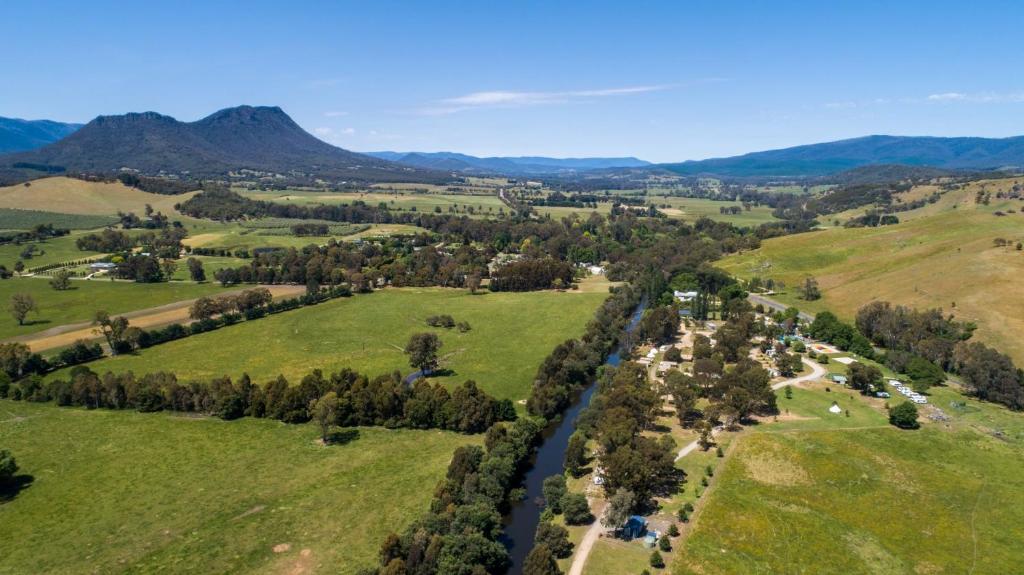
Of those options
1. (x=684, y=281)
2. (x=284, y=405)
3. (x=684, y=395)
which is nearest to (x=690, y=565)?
A: (x=684, y=395)

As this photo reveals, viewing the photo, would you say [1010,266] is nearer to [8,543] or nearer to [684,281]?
[684,281]

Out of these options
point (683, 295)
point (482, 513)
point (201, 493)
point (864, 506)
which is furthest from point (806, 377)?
point (201, 493)

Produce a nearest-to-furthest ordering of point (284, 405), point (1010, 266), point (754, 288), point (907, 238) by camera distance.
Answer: point (284, 405) < point (1010, 266) < point (754, 288) < point (907, 238)

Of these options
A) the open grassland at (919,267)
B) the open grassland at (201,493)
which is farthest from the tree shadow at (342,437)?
the open grassland at (919,267)

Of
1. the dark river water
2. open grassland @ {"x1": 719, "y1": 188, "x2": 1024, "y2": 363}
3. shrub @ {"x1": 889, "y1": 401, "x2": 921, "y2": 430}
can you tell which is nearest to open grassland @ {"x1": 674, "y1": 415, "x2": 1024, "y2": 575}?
shrub @ {"x1": 889, "y1": 401, "x2": 921, "y2": 430}

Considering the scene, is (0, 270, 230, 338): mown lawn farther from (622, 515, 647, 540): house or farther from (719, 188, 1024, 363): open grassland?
(719, 188, 1024, 363): open grassland

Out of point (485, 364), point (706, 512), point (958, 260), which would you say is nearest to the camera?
point (706, 512)

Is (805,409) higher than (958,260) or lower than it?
lower

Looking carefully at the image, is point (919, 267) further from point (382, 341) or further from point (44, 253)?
point (44, 253)
